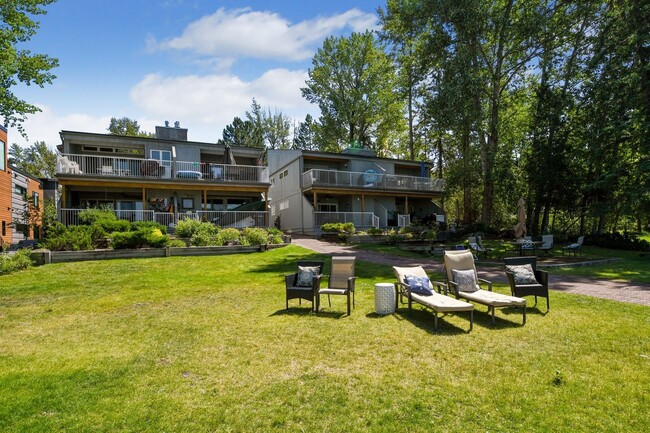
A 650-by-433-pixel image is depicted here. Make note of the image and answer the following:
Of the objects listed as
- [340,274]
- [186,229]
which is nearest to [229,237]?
[186,229]

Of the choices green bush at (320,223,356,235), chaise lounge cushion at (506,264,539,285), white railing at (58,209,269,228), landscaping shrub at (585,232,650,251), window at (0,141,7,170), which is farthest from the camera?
green bush at (320,223,356,235)

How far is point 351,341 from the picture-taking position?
209 inches

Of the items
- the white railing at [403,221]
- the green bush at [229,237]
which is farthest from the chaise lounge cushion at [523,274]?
the white railing at [403,221]

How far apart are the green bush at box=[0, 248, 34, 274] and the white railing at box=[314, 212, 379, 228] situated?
1520 cm

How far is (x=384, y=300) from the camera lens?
674 cm

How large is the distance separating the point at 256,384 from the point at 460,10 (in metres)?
22.3

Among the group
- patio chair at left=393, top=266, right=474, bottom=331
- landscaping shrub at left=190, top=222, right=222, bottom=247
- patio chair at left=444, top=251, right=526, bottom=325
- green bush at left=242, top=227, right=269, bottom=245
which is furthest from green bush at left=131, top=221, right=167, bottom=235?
patio chair at left=444, top=251, right=526, bottom=325

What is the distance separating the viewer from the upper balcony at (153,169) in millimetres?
18203

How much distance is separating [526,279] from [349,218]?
18.1 meters

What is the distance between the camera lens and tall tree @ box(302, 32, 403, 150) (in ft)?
124

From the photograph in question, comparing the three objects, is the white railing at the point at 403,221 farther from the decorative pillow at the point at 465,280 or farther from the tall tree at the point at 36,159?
the tall tree at the point at 36,159

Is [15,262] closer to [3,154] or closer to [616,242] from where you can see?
[3,154]

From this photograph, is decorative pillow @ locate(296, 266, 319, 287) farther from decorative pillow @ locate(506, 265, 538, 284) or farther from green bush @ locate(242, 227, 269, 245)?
green bush @ locate(242, 227, 269, 245)

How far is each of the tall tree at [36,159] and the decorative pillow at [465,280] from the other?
46.1 metres
